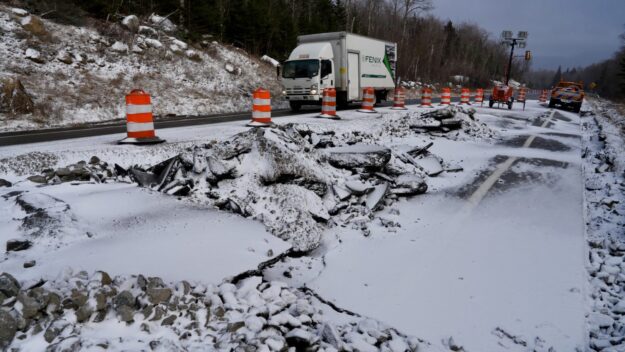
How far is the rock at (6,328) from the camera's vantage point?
8.19 feet

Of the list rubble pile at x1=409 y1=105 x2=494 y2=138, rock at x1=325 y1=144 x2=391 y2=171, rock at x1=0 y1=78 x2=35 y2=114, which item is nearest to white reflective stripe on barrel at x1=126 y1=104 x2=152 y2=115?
rock at x1=325 y1=144 x2=391 y2=171

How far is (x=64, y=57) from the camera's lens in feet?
54.4

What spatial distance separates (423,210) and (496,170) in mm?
3245

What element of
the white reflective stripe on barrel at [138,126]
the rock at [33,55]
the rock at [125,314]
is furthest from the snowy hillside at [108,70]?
the rock at [125,314]

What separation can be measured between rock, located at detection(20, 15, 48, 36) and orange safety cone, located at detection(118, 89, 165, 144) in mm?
13943

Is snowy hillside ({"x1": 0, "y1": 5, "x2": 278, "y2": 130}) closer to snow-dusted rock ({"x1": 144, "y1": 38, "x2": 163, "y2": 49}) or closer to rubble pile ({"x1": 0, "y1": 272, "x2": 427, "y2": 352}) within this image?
snow-dusted rock ({"x1": 144, "y1": 38, "x2": 163, "y2": 49})

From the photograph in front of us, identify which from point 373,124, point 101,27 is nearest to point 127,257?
point 373,124

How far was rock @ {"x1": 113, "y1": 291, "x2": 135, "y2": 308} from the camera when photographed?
2.92 metres

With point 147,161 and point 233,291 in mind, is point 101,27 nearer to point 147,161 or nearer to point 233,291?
point 147,161

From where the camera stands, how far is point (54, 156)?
5980 mm

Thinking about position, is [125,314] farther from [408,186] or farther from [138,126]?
[138,126]

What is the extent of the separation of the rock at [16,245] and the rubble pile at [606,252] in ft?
16.7

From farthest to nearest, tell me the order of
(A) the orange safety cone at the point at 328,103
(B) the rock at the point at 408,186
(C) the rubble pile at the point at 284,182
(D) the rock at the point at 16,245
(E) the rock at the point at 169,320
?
(A) the orange safety cone at the point at 328,103
(B) the rock at the point at 408,186
(C) the rubble pile at the point at 284,182
(D) the rock at the point at 16,245
(E) the rock at the point at 169,320

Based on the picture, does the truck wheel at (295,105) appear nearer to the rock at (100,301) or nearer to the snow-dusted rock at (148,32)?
the snow-dusted rock at (148,32)
